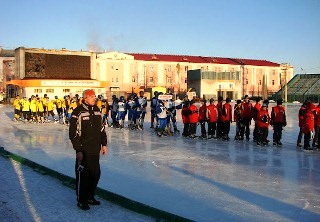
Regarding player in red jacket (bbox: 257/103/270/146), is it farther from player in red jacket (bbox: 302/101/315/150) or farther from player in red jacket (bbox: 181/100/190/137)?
player in red jacket (bbox: 181/100/190/137)

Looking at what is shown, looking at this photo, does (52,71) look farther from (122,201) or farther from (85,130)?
(122,201)

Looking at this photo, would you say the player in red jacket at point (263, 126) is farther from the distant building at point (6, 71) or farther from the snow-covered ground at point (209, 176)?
the distant building at point (6, 71)

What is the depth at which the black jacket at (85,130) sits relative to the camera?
5168mm

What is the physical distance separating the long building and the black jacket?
48.5 meters

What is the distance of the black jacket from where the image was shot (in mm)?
5168

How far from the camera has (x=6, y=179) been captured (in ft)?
23.4

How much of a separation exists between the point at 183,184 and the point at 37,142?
7867mm

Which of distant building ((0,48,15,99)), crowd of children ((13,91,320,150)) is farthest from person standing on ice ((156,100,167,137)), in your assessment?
distant building ((0,48,15,99))

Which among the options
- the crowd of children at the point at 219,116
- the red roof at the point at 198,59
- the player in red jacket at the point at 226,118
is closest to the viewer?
the crowd of children at the point at 219,116

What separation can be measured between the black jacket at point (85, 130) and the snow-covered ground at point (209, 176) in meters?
0.86

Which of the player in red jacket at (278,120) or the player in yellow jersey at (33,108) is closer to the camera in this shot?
the player in red jacket at (278,120)

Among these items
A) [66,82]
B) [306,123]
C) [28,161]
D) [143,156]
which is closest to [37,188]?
[28,161]

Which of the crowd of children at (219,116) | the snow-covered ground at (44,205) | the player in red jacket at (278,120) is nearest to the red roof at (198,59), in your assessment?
the crowd of children at (219,116)

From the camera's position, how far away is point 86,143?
17.1 ft
